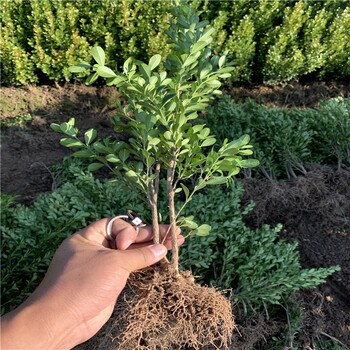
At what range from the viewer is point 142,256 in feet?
6.33

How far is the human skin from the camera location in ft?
5.72

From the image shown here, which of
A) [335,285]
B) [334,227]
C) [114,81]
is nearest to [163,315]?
[114,81]

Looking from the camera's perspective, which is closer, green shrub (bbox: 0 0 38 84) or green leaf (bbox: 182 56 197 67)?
green leaf (bbox: 182 56 197 67)

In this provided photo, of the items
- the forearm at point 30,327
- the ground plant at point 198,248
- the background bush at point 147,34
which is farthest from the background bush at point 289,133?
the forearm at point 30,327

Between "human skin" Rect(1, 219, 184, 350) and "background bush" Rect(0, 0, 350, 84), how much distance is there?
370 cm

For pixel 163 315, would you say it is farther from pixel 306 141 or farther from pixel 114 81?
pixel 306 141

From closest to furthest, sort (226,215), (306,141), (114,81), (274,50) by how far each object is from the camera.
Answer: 1. (114,81)
2. (226,215)
3. (306,141)
4. (274,50)

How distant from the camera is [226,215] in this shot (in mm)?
2951

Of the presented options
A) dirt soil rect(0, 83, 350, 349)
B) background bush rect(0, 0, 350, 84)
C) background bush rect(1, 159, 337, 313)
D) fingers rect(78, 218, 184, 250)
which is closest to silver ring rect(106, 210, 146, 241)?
fingers rect(78, 218, 184, 250)

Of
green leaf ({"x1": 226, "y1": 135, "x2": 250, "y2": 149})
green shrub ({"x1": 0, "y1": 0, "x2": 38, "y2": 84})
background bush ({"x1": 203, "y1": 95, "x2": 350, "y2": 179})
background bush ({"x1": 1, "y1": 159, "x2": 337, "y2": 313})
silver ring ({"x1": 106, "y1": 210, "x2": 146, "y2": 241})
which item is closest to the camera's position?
green leaf ({"x1": 226, "y1": 135, "x2": 250, "y2": 149})

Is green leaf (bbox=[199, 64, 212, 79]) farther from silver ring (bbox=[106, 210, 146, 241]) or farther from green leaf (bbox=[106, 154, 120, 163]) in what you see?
silver ring (bbox=[106, 210, 146, 241])

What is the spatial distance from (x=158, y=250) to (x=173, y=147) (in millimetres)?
501

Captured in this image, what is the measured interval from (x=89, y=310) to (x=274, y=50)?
14.4 ft

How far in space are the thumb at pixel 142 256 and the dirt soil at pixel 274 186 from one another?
0.94 metres
